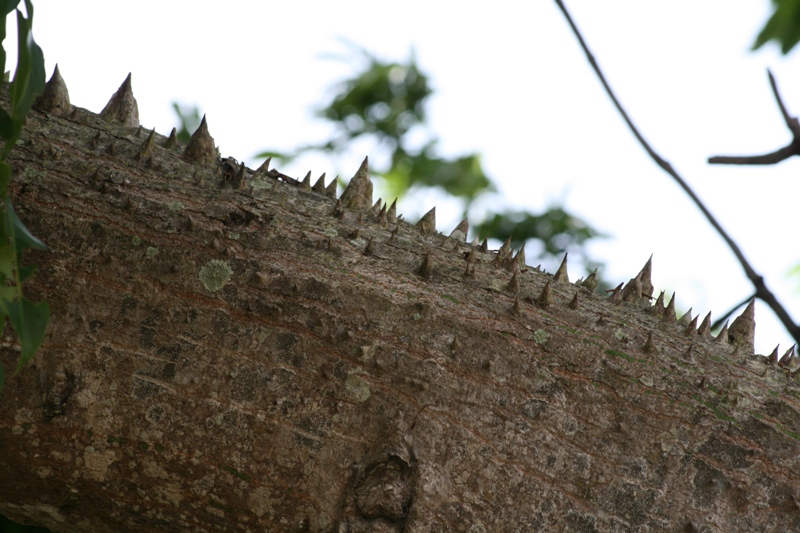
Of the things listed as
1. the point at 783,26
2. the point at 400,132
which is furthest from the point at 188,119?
the point at 783,26

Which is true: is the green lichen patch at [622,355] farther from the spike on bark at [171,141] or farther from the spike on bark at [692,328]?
the spike on bark at [171,141]

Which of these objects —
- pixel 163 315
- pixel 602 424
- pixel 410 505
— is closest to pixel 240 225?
pixel 163 315

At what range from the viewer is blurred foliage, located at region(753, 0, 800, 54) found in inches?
46.4

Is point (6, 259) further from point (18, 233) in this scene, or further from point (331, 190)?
point (331, 190)

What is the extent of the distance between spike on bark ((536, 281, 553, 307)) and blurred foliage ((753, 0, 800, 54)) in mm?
1207

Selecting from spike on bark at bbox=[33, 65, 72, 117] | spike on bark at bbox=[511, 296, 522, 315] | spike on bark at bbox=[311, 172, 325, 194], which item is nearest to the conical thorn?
spike on bark at bbox=[311, 172, 325, 194]

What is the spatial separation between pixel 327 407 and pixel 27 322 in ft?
2.69

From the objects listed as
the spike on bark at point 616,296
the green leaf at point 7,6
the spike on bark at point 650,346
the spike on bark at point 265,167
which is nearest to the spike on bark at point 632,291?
the spike on bark at point 616,296

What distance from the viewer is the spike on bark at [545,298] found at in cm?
232

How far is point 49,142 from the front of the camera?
239cm

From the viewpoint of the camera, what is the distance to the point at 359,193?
9.05 feet

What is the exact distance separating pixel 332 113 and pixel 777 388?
19.6 feet

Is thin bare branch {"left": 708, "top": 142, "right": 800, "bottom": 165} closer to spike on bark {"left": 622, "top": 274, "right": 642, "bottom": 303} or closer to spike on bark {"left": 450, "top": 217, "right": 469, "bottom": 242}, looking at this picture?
spike on bark {"left": 622, "top": 274, "right": 642, "bottom": 303}

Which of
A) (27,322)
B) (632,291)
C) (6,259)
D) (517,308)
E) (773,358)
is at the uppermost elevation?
(632,291)
